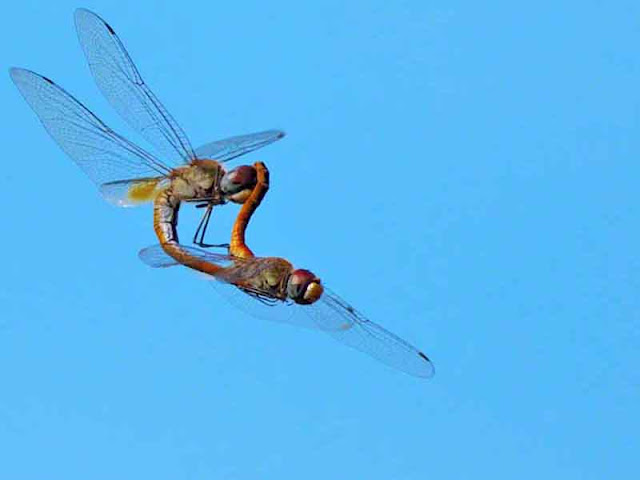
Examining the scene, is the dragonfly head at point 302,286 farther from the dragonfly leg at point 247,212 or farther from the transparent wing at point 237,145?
the transparent wing at point 237,145

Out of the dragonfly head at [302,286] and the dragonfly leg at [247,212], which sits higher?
the dragonfly leg at [247,212]

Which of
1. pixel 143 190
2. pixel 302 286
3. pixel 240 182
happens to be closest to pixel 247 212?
pixel 240 182

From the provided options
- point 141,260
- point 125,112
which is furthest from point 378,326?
point 125,112

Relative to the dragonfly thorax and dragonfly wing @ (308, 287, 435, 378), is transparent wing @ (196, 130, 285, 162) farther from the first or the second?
dragonfly wing @ (308, 287, 435, 378)

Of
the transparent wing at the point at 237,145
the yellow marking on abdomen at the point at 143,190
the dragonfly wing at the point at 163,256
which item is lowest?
the dragonfly wing at the point at 163,256

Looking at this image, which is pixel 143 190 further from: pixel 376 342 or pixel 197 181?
pixel 376 342

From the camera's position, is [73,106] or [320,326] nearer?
[320,326]

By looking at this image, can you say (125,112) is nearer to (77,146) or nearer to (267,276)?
(77,146)
